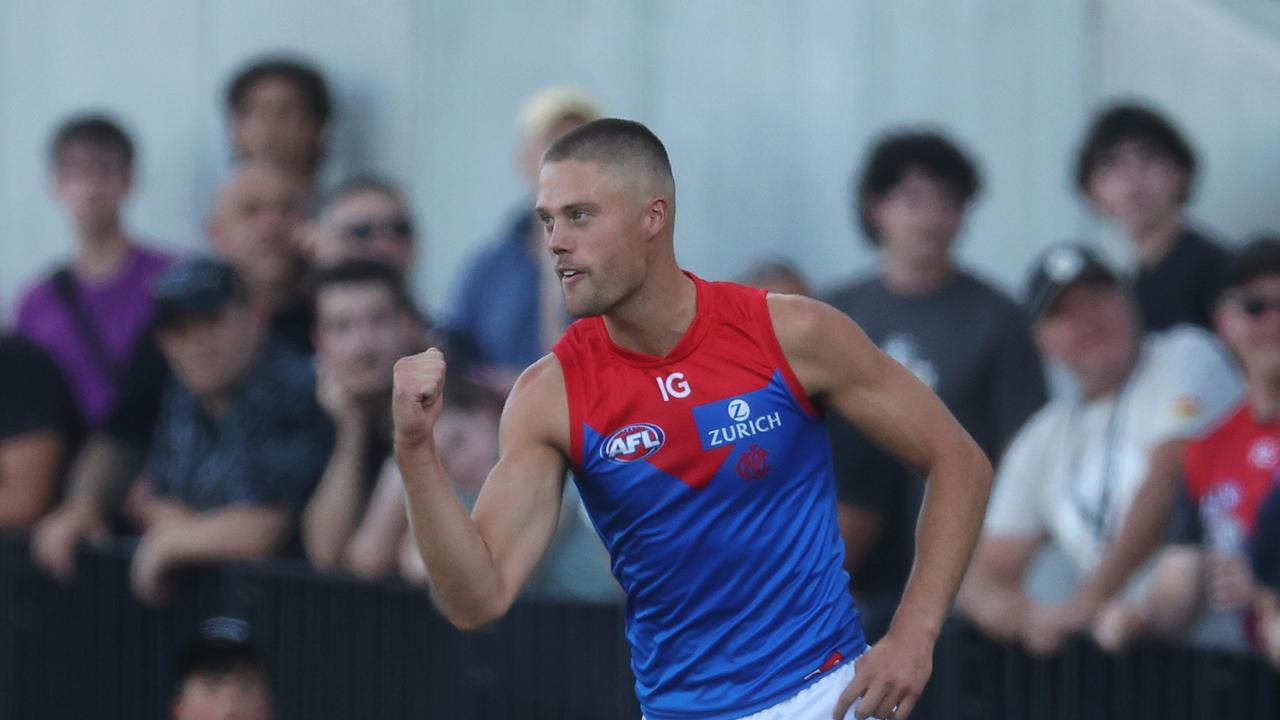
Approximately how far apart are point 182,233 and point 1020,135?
6.05 m

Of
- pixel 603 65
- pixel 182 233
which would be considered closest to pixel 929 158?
pixel 603 65

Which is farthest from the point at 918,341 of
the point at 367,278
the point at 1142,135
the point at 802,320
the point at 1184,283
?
the point at 802,320

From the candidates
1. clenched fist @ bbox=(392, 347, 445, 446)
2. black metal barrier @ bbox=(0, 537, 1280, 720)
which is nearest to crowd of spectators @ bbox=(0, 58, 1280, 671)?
black metal barrier @ bbox=(0, 537, 1280, 720)

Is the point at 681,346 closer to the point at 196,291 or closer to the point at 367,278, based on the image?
the point at 367,278

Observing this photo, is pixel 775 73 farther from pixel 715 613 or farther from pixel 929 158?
pixel 715 613

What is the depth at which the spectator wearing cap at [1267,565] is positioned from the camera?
20.2ft

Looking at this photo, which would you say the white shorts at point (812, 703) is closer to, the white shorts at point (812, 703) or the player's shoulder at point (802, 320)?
the white shorts at point (812, 703)

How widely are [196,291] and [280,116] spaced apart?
97.2 inches

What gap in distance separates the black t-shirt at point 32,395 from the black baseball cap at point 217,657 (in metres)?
2.72

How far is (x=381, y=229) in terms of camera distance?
880cm

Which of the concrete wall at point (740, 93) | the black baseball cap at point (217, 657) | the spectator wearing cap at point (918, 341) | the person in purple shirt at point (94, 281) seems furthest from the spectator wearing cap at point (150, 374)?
the spectator wearing cap at point (918, 341)

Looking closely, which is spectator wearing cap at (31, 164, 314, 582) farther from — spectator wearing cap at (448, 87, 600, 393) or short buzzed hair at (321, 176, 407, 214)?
spectator wearing cap at (448, 87, 600, 393)

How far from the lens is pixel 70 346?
1055cm

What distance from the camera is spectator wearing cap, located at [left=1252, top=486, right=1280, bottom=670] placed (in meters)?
6.16
